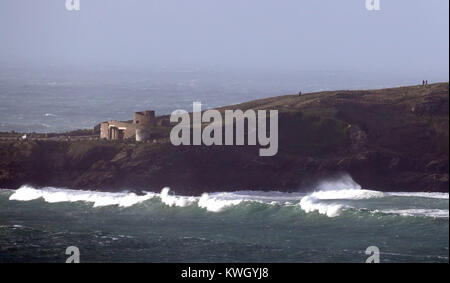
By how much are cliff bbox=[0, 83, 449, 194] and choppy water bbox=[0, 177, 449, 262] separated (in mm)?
2527

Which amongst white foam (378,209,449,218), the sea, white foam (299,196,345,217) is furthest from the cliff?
white foam (378,209,449,218)

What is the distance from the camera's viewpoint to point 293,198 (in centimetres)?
10181

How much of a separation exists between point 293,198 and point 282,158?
10.7 m

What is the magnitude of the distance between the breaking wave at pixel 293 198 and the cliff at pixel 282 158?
1961 millimetres

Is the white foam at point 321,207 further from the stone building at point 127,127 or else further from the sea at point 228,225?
the stone building at point 127,127

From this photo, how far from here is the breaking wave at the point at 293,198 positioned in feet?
311

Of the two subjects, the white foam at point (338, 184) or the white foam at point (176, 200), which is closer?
the white foam at point (176, 200)

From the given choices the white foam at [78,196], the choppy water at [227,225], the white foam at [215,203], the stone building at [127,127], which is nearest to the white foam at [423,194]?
the choppy water at [227,225]

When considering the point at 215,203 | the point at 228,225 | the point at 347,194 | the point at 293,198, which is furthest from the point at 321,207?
the point at 215,203

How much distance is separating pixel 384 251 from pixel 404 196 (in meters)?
22.7

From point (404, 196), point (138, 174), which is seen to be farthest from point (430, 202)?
point (138, 174)

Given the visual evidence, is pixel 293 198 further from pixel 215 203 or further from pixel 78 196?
pixel 78 196

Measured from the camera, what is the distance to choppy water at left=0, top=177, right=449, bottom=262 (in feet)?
260

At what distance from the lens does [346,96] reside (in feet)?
437
